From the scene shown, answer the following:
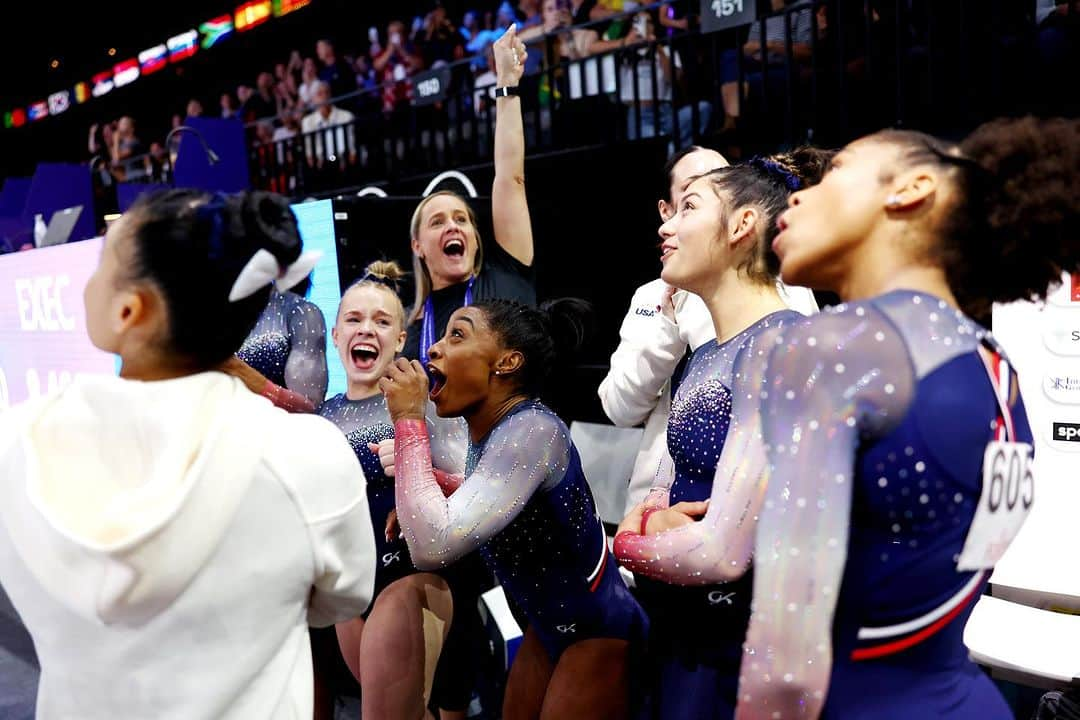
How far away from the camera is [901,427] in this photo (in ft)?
3.68

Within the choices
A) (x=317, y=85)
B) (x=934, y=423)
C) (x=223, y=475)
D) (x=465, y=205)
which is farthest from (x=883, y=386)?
(x=317, y=85)

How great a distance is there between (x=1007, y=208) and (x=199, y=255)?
3.46ft

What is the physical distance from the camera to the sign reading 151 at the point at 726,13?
4496 millimetres

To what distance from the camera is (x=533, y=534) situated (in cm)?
216

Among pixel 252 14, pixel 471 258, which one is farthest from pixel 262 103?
pixel 471 258

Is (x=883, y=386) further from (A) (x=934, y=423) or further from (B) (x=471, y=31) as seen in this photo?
(B) (x=471, y=31)

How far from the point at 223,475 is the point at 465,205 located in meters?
1.97

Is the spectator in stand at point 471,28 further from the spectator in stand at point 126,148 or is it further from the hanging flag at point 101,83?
the hanging flag at point 101,83

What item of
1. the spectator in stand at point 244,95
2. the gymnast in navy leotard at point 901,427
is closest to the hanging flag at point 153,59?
the spectator in stand at point 244,95

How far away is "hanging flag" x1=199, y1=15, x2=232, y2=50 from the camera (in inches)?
541

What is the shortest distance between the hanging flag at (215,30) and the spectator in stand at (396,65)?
18.4 ft

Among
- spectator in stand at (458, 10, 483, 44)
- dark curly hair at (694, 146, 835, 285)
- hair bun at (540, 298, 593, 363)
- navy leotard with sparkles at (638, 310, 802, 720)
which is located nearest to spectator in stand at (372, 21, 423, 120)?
spectator in stand at (458, 10, 483, 44)

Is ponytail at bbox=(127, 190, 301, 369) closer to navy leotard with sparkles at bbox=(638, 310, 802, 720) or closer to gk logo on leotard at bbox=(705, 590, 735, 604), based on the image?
navy leotard with sparkles at bbox=(638, 310, 802, 720)

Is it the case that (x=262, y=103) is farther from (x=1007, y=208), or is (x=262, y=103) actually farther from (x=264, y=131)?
(x=1007, y=208)
